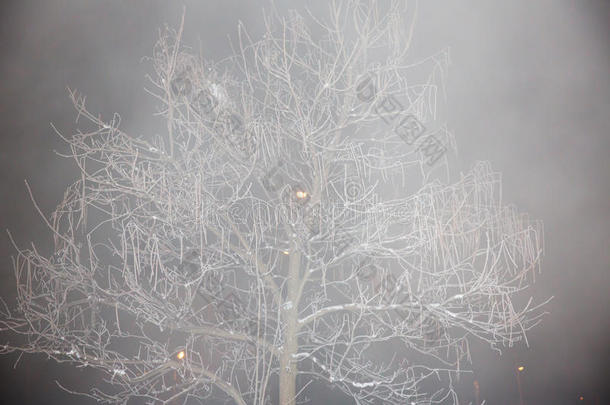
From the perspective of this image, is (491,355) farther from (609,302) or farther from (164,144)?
(164,144)

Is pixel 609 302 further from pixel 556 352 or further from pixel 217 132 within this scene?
pixel 217 132

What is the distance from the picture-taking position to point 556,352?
107ft

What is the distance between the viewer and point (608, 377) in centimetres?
2877

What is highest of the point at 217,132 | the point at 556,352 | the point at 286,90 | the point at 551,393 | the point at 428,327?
the point at 286,90

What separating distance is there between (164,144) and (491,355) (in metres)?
37.3

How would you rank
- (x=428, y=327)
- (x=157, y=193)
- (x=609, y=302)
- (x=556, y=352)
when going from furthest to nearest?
(x=556, y=352) → (x=609, y=302) → (x=157, y=193) → (x=428, y=327)

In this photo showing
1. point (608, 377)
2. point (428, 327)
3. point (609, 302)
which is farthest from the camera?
point (608, 377)

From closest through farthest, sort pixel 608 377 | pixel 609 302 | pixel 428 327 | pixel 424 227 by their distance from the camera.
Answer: pixel 424 227, pixel 428 327, pixel 609 302, pixel 608 377

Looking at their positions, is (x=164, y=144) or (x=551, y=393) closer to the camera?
(x=164, y=144)

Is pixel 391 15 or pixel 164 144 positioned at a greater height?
pixel 391 15

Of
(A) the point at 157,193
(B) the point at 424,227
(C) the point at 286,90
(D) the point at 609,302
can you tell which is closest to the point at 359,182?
(B) the point at 424,227

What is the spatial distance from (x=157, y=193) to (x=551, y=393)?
3786cm

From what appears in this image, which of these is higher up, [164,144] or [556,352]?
[164,144]

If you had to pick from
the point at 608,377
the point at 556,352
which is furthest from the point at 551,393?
the point at 608,377
